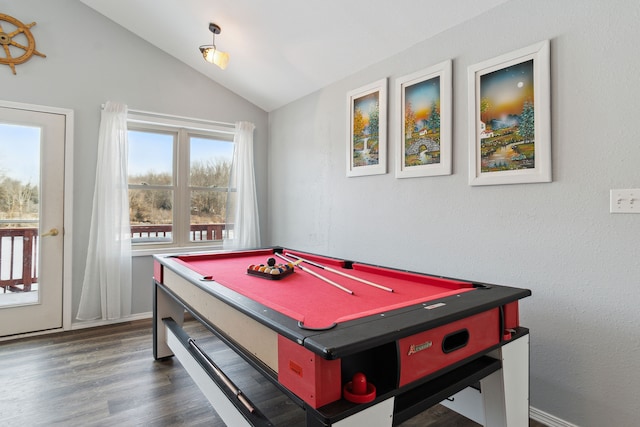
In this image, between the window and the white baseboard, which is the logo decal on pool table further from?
the window

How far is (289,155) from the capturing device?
12.6ft

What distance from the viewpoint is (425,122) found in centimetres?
232

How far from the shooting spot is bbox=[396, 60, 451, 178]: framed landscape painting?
7.19 ft

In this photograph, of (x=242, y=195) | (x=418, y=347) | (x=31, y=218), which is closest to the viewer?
(x=418, y=347)

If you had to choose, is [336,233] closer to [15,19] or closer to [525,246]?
[525,246]

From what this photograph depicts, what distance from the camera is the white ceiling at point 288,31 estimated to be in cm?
222

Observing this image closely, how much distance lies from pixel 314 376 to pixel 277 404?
4.35ft

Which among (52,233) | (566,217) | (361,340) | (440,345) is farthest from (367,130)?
(52,233)

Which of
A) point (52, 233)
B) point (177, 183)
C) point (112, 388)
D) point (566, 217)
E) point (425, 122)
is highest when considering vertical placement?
point (425, 122)

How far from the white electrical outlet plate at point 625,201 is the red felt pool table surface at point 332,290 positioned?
737 mm

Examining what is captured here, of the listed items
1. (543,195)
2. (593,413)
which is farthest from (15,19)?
(593,413)

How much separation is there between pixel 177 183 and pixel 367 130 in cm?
216

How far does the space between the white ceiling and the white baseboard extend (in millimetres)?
2239

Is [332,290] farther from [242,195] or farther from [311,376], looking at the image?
[242,195]
